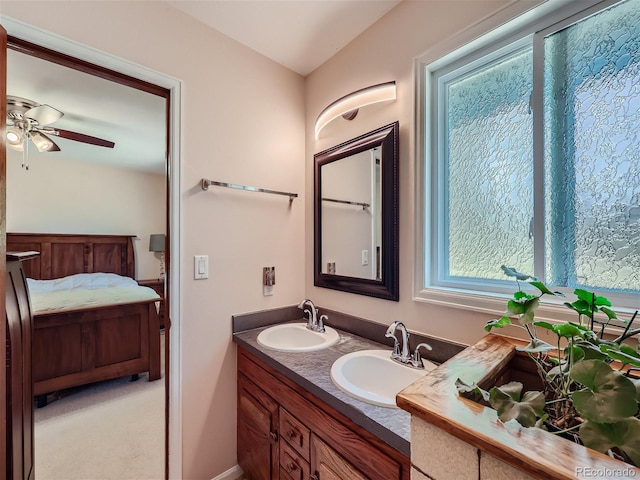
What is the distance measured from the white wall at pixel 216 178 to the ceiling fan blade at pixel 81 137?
0.92m

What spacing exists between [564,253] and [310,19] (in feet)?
5.17

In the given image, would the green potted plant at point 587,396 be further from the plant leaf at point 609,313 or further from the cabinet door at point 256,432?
the cabinet door at point 256,432

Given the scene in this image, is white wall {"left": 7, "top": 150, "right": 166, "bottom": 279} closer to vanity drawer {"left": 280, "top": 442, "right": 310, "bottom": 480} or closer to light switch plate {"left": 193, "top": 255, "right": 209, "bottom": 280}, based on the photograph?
light switch plate {"left": 193, "top": 255, "right": 209, "bottom": 280}

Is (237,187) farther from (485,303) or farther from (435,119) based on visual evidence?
(485,303)

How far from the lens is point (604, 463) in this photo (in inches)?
15.8

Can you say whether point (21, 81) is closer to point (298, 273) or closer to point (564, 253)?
point (298, 273)

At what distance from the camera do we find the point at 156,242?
2113 mm

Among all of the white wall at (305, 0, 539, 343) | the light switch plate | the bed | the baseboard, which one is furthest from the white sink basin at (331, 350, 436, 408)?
the bed

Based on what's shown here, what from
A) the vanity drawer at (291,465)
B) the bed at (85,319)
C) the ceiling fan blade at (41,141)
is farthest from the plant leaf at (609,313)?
the ceiling fan blade at (41,141)

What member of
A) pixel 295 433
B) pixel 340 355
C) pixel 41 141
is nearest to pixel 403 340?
pixel 340 355

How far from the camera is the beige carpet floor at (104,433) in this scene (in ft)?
4.95

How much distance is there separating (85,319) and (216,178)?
5.07 ft

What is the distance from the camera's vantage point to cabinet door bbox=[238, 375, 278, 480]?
1224 millimetres

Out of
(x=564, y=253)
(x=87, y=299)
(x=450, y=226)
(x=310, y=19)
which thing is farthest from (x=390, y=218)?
(x=87, y=299)
